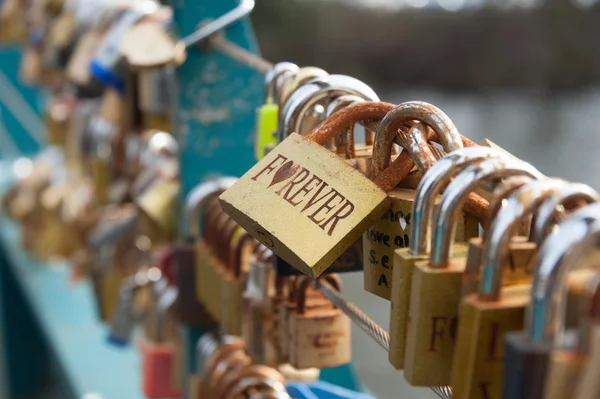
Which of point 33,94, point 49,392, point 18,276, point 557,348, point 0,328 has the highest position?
point 557,348

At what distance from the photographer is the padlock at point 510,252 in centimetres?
39

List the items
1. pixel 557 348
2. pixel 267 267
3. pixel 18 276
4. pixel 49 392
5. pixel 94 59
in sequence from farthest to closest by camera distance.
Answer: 1. pixel 49 392
2. pixel 18 276
3. pixel 94 59
4. pixel 267 267
5. pixel 557 348

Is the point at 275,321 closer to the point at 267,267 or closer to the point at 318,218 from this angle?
the point at 267,267

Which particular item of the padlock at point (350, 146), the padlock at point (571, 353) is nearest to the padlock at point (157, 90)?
the padlock at point (350, 146)

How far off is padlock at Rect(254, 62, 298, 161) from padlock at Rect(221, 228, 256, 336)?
103 millimetres

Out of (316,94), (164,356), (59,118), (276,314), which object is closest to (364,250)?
(316,94)

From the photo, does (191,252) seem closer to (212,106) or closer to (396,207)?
(212,106)

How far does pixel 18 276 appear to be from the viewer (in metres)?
2.63

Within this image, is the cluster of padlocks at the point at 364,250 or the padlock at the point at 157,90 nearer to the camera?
the cluster of padlocks at the point at 364,250

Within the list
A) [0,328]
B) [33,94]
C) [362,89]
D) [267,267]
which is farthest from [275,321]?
[33,94]

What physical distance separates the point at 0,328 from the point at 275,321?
226 cm

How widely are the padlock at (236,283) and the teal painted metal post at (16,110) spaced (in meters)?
2.69


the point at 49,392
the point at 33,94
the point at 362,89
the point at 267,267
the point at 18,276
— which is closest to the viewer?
the point at 362,89

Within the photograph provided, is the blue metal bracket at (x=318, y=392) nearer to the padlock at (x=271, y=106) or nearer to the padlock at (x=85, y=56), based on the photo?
the padlock at (x=271, y=106)
